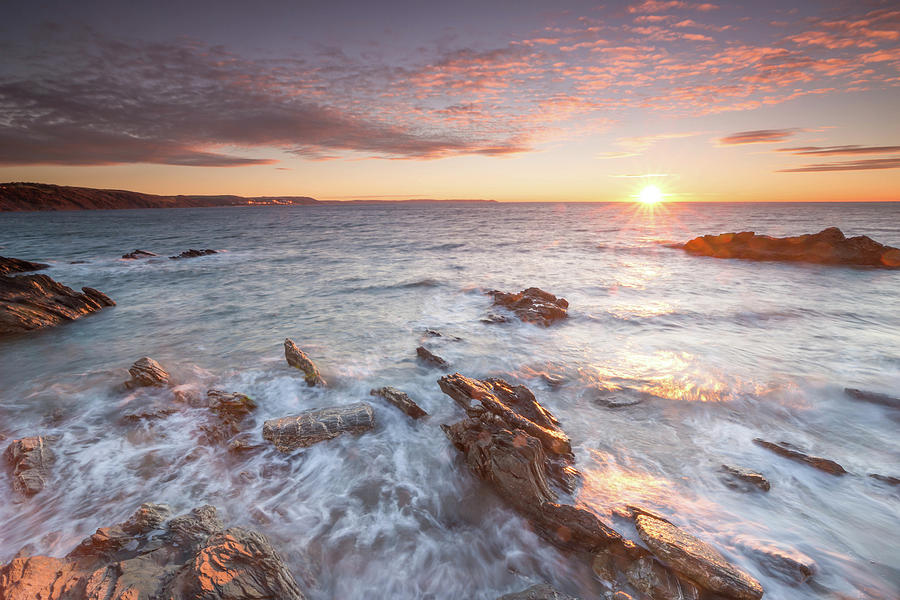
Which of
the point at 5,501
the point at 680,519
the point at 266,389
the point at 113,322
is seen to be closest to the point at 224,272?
the point at 113,322

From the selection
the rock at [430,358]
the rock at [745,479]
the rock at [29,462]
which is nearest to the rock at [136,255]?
the rock at [29,462]

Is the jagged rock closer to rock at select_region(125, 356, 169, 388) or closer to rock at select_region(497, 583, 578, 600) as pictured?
rock at select_region(497, 583, 578, 600)

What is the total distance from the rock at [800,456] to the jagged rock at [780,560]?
2.36 m

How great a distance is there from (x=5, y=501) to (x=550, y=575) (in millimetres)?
7733

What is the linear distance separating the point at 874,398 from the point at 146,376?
16938 mm

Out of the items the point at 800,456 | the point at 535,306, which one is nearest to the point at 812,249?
the point at 535,306

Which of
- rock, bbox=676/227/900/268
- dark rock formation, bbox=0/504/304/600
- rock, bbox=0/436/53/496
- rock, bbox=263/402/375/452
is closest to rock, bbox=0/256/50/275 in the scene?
rock, bbox=0/436/53/496

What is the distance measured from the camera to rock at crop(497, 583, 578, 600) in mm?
3720

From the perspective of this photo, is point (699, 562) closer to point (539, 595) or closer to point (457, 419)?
point (539, 595)

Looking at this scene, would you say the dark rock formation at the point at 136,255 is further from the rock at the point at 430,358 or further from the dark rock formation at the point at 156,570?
the dark rock formation at the point at 156,570

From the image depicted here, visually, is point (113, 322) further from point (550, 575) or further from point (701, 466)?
point (701, 466)

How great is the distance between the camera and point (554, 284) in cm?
2036

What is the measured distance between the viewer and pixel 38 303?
12.5 metres

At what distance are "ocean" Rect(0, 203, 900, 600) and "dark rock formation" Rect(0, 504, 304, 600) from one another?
799 mm
